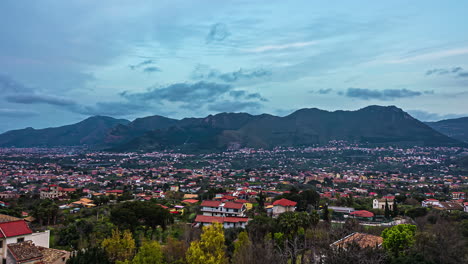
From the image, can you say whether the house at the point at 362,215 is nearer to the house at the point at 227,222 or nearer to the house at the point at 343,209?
the house at the point at 343,209

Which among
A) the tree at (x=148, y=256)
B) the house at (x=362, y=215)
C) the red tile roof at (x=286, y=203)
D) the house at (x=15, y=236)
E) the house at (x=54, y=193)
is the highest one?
the house at (x=15, y=236)

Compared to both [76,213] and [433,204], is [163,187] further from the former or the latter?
[433,204]

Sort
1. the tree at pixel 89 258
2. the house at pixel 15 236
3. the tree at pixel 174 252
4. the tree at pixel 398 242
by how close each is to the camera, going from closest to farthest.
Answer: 1. the tree at pixel 89 258
2. the house at pixel 15 236
3. the tree at pixel 174 252
4. the tree at pixel 398 242

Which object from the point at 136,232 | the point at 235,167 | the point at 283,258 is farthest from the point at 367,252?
the point at 235,167

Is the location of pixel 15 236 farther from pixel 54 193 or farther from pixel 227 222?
pixel 54 193

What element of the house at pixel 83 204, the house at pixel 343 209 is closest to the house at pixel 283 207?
the house at pixel 343 209
